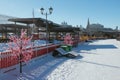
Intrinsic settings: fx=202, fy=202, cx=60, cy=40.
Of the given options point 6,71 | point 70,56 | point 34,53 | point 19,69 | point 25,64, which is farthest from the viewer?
point 70,56

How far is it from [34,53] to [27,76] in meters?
4.99

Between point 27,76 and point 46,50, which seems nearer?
point 27,76

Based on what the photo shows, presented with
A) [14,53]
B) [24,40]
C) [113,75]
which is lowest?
[113,75]

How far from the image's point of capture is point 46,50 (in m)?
17.3

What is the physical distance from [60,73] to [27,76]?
1.68 meters

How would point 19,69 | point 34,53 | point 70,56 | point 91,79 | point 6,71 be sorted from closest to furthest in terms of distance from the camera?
1. point 91,79
2. point 6,71
3. point 19,69
4. point 34,53
5. point 70,56

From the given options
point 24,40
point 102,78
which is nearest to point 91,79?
point 102,78

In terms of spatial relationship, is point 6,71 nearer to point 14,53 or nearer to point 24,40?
point 14,53

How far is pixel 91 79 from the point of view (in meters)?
8.84

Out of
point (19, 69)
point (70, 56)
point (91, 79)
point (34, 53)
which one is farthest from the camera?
point (70, 56)

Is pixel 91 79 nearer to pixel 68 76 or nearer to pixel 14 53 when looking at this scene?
pixel 68 76

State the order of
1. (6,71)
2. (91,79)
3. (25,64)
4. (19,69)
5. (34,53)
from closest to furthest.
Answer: (91,79) → (6,71) → (19,69) → (25,64) → (34,53)

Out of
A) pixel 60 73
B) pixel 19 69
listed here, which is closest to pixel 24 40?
pixel 19 69

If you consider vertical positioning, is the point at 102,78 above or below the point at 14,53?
below
